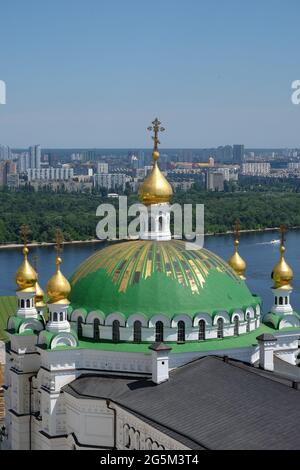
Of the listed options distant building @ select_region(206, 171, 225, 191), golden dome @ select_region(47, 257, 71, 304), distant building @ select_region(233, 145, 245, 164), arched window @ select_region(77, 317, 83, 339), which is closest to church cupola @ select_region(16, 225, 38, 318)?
arched window @ select_region(77, 317, 83, 339)

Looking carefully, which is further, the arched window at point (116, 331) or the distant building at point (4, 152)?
the distant building at point (4, 152)

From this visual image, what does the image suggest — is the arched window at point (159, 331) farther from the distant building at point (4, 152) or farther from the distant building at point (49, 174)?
the distant building at point (4, 152)

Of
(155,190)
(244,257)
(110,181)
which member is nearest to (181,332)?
(155,190)

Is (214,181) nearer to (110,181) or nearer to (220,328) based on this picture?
(110,181)

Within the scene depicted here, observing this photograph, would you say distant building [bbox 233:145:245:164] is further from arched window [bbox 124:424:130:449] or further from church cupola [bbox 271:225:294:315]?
arched window [bbox 124:424:130:449]

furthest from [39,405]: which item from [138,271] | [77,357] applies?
[138,271]

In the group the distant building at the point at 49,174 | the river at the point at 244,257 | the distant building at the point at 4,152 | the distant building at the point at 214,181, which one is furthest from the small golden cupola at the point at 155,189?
the distant building at the point at 4,152

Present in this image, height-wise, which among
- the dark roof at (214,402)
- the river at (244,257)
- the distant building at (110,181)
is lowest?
the river at (244,257)
